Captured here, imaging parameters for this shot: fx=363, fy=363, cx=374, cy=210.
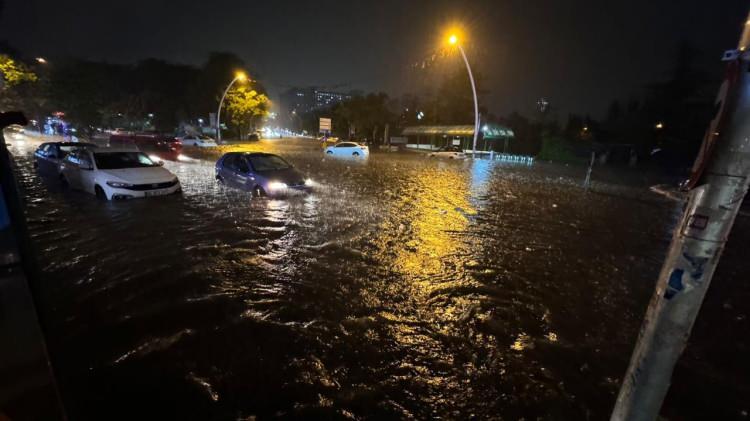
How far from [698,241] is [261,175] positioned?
36.6 ft

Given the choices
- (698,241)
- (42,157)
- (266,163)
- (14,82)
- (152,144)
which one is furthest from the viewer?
(152,144)

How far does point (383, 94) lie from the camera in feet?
213

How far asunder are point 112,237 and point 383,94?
61566 mm

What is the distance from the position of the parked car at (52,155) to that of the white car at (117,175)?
6.72 feet

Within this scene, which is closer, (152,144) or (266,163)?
(266,163)

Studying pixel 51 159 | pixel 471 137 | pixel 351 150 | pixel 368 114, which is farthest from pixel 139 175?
pixel 368 114

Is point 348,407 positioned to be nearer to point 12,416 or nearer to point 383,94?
point 12,416

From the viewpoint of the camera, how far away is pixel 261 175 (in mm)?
11539

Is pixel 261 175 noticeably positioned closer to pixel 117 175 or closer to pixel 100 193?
pixel 117 175

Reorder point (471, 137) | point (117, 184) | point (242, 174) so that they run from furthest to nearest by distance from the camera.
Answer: point (471, 137), point (242, 174), point (117, 184)

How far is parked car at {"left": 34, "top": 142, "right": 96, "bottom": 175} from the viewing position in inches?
518

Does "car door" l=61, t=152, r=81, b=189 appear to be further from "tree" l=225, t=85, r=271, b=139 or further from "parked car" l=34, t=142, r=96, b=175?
"tree" l=225, t=85, r=271, b=139

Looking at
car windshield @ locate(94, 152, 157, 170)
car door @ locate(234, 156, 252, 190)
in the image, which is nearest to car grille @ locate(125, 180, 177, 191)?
car windshield @ locate(94, 152, 157, 170)

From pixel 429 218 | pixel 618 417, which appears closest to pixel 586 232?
pixel 429 218
